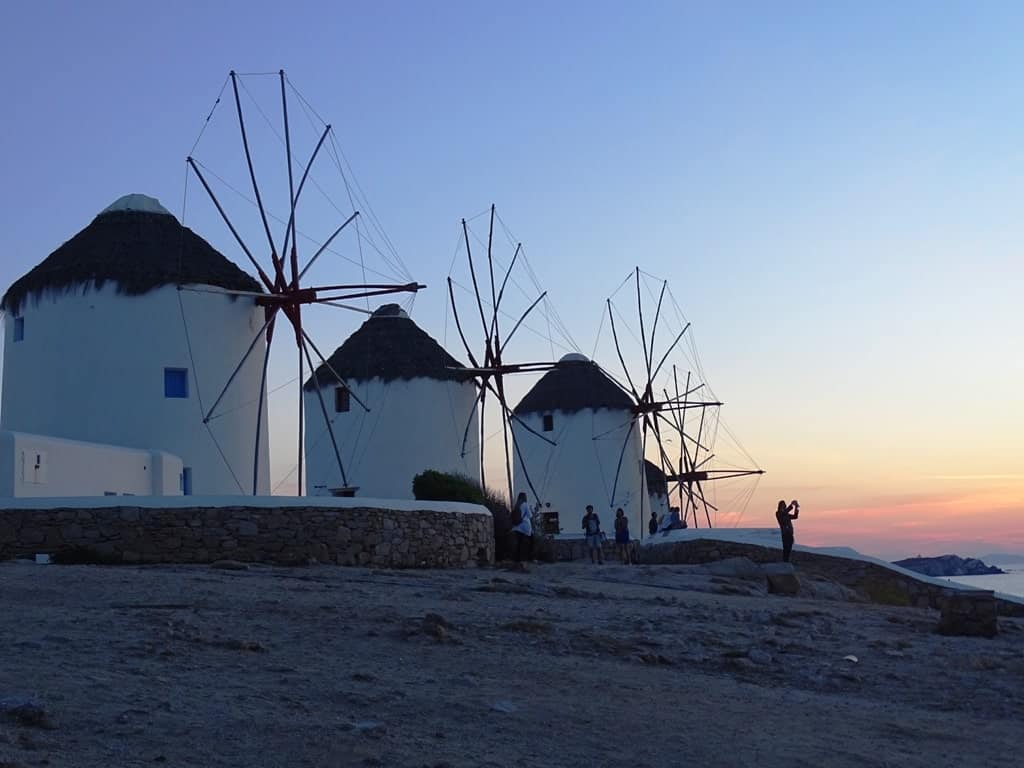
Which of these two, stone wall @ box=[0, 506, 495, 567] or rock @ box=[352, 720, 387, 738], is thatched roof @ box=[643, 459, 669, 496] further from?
rock @ box=[352, 720, 387, 738]

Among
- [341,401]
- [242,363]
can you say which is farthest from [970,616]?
[341,401]

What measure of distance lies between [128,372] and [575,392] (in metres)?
21.5

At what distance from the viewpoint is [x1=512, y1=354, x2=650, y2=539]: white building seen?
40.1 m

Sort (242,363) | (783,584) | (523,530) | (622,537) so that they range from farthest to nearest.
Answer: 1. (622,537)
2. (242,363)
3. (523,530)
4. (783,584)

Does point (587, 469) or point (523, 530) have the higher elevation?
point (587, 469)

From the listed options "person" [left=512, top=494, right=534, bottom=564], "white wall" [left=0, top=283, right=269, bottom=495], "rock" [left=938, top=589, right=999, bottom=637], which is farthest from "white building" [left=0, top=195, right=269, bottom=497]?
"rock" [left=938, top=589, right=999, bottom=637]

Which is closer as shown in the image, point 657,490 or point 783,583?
point 783,583

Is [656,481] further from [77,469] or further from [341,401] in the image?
[77,469]

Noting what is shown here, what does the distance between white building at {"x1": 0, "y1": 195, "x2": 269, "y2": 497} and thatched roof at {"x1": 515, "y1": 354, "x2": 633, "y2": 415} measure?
62.9 feet

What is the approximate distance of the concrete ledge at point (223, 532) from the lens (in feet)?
51.6

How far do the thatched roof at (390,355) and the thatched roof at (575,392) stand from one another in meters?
8.28

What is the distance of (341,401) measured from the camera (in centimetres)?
3266

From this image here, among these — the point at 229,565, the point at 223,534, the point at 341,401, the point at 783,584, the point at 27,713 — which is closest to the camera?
the point at 27,713

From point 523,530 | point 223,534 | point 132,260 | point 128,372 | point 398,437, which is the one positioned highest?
point 132,260
